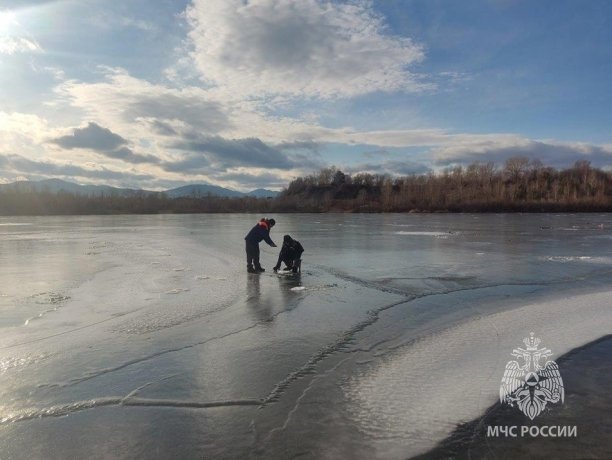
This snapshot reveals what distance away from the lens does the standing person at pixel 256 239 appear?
10.8m

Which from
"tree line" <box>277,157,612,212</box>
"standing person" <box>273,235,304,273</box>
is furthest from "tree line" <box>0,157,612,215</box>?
"standing person" <box>273,235,304,273</box>

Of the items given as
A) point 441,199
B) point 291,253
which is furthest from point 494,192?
point 291,253

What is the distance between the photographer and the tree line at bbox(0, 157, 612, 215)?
88963 mm

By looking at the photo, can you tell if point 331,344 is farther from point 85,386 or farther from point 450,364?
point 85,386

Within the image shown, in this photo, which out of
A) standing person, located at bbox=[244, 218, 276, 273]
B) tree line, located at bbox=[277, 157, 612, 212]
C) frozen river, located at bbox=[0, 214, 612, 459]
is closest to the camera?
frozen river, located at bbox=[0, 214, 612, 459]

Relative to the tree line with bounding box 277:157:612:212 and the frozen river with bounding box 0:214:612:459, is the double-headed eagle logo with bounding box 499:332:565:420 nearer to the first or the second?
the frozen river with bounding box 0:214:612:459

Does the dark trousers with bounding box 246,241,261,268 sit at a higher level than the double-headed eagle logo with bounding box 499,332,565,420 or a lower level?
higher

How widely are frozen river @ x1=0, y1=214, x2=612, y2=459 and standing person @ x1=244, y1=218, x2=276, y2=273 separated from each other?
2.55 ft

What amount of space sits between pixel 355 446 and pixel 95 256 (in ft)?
45.3

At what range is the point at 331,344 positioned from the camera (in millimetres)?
5398

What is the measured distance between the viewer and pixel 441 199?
98750mm

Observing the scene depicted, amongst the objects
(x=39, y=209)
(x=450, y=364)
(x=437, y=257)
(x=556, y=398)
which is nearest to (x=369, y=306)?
(x=450, y=364)

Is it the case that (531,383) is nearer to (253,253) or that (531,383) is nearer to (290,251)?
(290,251)

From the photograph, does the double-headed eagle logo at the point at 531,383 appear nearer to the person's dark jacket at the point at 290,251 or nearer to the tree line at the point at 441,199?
the person's dark jacket at the point at 290,251
